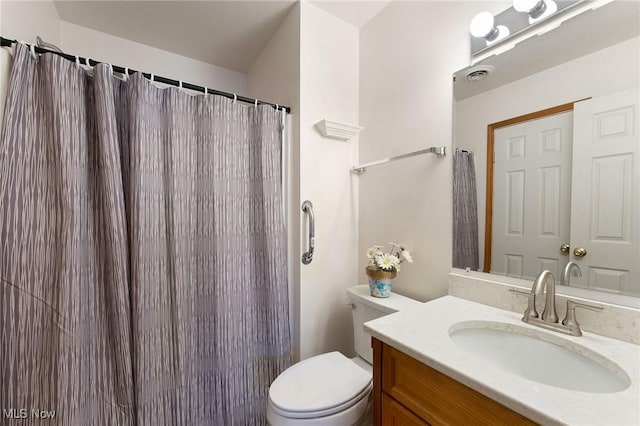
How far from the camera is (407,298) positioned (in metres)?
1.35

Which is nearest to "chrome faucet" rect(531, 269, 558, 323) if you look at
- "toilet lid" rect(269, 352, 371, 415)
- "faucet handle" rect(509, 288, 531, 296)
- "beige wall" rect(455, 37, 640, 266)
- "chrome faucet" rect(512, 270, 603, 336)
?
"chrome faucet" rect(512, 270, 603, 336)

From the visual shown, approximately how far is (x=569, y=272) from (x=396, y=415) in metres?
0.74

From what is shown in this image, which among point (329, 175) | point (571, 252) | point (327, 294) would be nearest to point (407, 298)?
point (327, 294)

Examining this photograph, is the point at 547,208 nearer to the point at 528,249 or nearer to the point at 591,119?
the point at 528,249

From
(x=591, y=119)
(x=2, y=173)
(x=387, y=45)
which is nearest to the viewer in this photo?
(x=591, y=119)

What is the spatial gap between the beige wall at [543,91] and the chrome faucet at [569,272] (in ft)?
0.88

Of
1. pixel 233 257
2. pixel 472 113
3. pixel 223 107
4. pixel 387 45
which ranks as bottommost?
pixel 233 257

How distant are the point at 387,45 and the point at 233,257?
4.93ft

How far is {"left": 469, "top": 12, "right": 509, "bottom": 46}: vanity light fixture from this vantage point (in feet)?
3.46

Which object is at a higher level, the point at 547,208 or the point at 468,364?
the point at 547,208

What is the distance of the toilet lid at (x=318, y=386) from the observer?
0.98 m

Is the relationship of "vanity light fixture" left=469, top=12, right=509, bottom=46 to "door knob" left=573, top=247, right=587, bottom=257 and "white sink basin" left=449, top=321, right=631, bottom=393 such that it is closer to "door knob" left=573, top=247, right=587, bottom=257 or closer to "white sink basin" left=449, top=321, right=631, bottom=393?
"door knob" left=573, top=247, right=587, bottom=257

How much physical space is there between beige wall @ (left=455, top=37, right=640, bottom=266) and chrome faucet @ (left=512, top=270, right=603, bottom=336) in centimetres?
28
